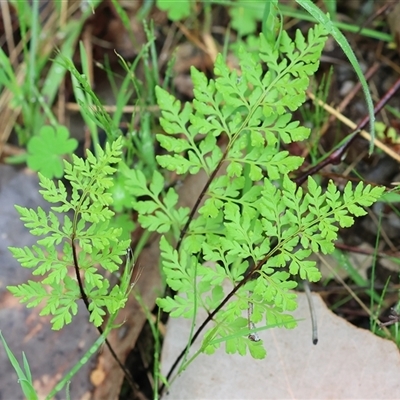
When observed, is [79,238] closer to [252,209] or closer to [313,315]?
[252,209]

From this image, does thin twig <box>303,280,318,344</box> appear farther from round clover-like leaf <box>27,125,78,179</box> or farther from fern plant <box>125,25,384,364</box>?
round clover-like leaf <box>27,125,78,179</box>

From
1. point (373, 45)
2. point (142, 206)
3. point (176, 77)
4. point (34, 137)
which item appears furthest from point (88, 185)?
point (373, 45)

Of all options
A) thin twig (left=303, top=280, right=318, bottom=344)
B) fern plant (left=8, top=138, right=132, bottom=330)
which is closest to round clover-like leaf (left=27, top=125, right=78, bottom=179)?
fern plant (left=8, top=138, right=132, bottom=330)

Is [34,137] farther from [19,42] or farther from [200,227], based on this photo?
[200,227]

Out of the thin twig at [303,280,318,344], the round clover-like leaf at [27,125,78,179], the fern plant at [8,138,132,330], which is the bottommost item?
the thin twig at [303,280,318,344]

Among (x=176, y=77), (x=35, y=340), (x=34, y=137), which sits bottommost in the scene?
(x=35, y=340)

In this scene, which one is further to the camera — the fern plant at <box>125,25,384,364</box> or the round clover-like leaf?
the round clover-like leaf

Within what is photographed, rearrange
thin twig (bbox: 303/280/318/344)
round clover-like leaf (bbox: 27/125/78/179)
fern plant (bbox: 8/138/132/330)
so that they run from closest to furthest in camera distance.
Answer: fern plant (bbox: 8/138/132/330) → thin twig (bbox: 303/280/318/344) → round clover-like leaf (bbox: 27/125/78/179)

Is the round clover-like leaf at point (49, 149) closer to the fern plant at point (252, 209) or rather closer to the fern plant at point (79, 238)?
the fern plant at point (252, 209)
